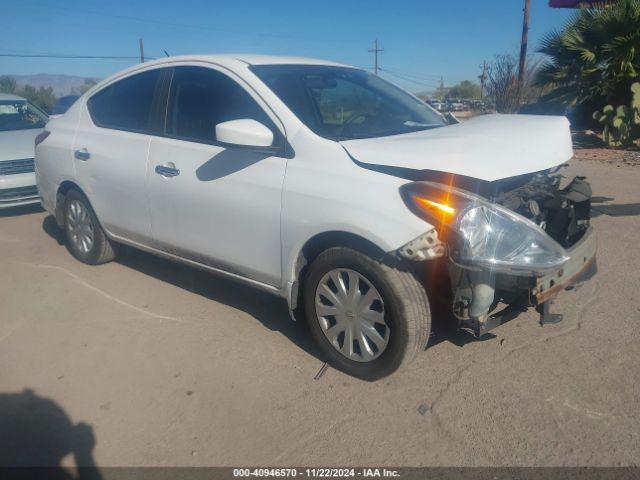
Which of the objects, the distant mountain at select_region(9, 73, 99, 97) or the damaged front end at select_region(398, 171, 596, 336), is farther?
the distant mountain at select_region(9, 73, 99, 97)

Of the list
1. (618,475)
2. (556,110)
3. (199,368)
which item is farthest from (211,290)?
(556,110)

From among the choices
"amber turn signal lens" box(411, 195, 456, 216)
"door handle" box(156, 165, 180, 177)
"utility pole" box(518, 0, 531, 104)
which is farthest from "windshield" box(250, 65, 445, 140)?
"utility pole" box(518, 0, 531, 104)

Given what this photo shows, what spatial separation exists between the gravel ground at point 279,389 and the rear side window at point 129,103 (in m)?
1.43

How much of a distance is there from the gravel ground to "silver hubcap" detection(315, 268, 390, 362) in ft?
0.72

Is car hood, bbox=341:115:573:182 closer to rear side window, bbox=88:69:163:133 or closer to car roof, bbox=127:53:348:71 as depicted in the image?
car roof, bbox=127:53:348:71

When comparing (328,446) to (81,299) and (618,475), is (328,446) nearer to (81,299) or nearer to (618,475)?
(618,475)

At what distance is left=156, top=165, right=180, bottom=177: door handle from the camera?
152 inches

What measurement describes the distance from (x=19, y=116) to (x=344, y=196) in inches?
313

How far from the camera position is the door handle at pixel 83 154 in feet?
15.4

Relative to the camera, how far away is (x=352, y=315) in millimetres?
3100

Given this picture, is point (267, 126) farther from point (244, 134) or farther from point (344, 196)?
point (344, 196)

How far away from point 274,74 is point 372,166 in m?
1.20

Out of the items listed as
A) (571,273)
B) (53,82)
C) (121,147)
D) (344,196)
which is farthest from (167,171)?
(53,82)

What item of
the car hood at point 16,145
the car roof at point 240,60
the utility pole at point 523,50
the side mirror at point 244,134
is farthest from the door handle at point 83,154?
the utility pole at point 523,50
